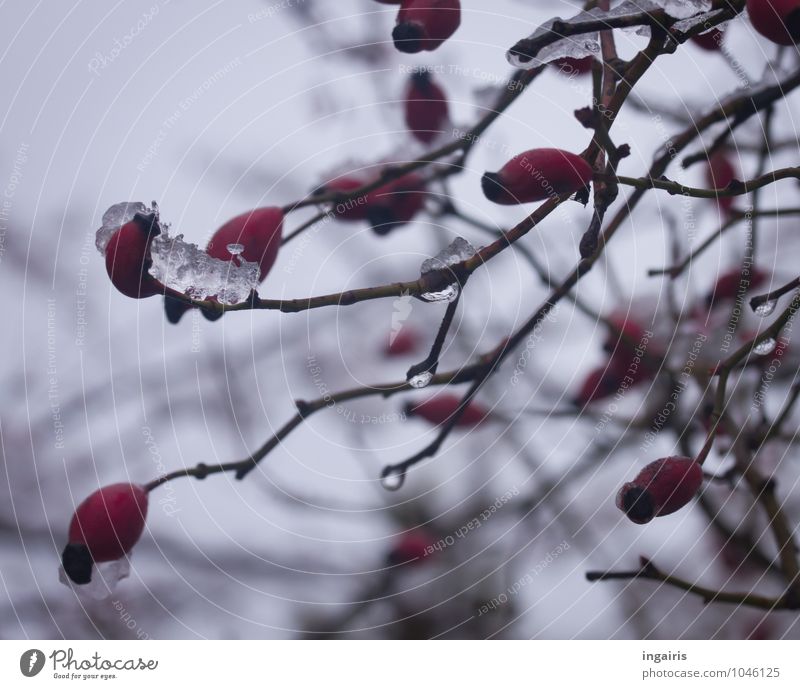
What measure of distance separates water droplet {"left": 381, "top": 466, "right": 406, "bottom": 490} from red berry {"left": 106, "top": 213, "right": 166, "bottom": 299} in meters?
0.26

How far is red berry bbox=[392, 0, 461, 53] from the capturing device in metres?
0.46

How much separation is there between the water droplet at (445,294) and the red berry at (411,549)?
10.4 inches

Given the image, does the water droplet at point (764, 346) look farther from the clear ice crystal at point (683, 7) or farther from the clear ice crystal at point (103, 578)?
the clear ice crystal at point (103, 578)

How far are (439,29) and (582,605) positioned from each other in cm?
46

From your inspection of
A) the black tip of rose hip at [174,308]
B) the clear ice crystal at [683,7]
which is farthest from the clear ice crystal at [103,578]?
the clear ice crystal at [683,7]

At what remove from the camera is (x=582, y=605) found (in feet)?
1.90

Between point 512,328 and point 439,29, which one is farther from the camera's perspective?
point 512,328

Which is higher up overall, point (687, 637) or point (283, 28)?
point (283, 28)

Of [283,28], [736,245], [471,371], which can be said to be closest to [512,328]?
[471,371]

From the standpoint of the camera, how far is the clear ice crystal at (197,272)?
382 millimetres

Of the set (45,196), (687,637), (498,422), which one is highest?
(45,196)

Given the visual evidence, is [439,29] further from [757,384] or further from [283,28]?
[757,384]

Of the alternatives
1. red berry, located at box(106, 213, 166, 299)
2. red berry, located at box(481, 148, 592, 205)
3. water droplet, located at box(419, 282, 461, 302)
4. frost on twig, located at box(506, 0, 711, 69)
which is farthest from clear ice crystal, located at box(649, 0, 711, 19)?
red berry, located at box(106, 213, 166, 299)

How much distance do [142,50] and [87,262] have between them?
0.18 m
